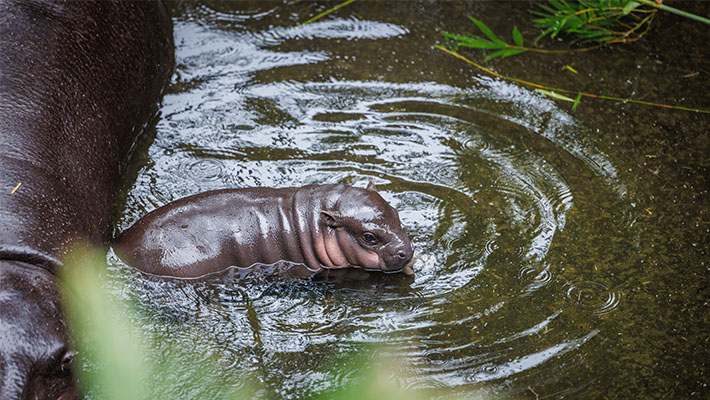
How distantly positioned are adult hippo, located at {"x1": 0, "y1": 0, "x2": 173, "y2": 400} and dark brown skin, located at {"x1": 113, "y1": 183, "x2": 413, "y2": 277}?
16.9 inches

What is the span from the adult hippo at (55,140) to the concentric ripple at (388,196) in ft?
1.00

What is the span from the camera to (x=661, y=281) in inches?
163

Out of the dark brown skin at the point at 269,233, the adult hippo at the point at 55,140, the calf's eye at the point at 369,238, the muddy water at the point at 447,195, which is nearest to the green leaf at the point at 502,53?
the muddy water at the point at 447,195

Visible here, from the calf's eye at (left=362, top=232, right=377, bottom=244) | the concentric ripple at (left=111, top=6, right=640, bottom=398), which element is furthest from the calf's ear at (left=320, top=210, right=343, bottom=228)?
the concentric ripple at (left=111, top=6, right=640, bottom=398)

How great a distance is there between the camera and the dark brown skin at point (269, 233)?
13.4 feet

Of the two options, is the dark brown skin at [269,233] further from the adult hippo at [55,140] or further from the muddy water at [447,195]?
the adult hippo at [55,140]

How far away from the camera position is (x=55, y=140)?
4227mm

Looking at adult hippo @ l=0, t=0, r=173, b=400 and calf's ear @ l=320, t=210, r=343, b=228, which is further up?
adult hippo @ l=0, t=0, r=173, b=400

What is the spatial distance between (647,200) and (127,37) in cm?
367

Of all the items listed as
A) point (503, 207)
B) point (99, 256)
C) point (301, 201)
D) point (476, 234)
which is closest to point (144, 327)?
point (99, 256)

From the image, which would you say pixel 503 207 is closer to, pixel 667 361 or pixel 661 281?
pixel 661 281

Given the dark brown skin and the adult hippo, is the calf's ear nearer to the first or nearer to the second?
the dark brown skin

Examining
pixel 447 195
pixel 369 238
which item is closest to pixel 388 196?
pixel 447 195

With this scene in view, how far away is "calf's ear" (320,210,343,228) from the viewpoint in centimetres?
422
